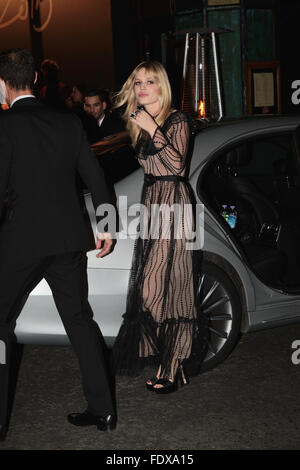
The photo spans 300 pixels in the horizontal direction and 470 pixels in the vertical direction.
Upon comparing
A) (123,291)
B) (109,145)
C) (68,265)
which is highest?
(109,145)

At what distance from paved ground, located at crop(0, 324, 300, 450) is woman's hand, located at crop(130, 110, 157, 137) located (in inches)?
56.9

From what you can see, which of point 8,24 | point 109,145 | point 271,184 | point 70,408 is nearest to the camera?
point 70,408

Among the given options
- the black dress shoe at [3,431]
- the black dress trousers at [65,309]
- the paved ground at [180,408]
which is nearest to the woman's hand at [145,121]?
the black dress trousers at [65,309]

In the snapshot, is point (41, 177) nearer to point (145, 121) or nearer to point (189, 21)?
→ point (145, 121)

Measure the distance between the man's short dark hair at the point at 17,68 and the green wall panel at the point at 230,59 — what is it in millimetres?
10621

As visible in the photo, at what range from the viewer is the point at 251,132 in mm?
4918

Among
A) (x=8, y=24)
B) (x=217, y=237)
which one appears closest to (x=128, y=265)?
(x=217, y=237)

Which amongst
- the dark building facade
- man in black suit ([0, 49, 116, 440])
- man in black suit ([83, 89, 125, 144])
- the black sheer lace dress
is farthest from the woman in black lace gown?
the dark building facade

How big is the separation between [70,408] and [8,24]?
11852 millimetres

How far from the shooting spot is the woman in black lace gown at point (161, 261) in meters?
4.33

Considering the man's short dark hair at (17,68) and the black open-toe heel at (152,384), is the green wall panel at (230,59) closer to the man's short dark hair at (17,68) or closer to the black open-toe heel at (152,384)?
the black open-toe heel at (152,384)

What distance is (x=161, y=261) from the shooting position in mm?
4441
